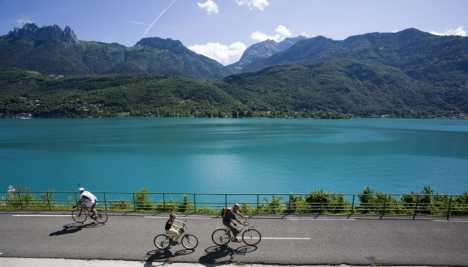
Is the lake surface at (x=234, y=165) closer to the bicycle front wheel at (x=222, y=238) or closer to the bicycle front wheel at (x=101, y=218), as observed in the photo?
the bicycle front wheel at (x=101, y=218)

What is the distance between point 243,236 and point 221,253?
4.06 feet

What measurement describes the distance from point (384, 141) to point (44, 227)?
118544 millimetres

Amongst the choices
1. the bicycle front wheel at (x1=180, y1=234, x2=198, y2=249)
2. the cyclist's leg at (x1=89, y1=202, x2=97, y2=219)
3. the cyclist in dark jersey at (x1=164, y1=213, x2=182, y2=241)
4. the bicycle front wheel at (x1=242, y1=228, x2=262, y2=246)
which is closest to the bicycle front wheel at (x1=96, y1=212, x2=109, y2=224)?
the cyclist's leg at (x1=89, y1=202, x2=97, y2=219)

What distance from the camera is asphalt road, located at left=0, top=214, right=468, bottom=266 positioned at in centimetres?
1305

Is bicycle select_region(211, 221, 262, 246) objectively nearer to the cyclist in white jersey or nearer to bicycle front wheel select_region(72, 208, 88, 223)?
the cyclist in white jersey

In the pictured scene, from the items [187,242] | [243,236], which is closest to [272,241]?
[243,236]

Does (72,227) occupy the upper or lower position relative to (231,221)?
lower

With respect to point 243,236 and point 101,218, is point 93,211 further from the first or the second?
point 243,236

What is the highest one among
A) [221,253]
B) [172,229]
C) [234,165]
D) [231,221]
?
[231,221]

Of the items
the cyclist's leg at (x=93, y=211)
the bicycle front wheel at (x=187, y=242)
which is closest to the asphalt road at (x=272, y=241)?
the bicycle front wheel at (x=187, y=242)

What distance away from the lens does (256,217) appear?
701 inches

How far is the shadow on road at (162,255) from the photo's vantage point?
1280 centimetres

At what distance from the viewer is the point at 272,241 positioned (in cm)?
1449

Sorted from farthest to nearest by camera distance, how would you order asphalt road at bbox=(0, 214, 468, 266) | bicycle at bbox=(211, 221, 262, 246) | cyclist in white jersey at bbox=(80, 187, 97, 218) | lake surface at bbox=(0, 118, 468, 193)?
1. lake surface at bbox=(0, 118, 468, 193)
2. cyclist in white jersey at bbox=(80, 187, 97, 218)
3. bicycle at bbox=(211, 221, 262, 246)
4. asphalt road at bbox=(0, 214, 468, 266)
